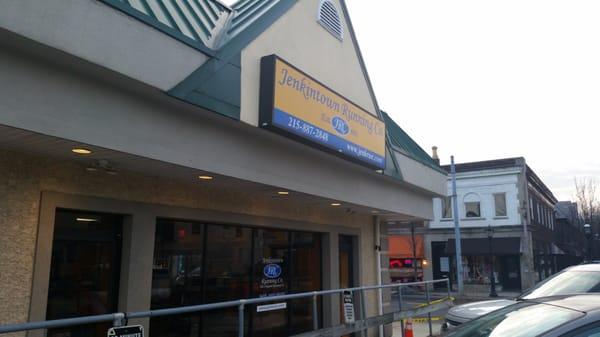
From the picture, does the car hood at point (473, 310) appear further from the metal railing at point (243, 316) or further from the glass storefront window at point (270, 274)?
the glass storefront window at point (270, 274)

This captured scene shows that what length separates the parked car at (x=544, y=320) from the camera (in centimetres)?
326

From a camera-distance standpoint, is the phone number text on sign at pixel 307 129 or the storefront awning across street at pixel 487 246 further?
the storefront awning across street at pixel 487 246

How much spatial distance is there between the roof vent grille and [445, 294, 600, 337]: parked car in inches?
260

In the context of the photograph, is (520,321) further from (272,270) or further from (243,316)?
(272,270)

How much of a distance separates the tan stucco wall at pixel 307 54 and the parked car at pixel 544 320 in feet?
13.1

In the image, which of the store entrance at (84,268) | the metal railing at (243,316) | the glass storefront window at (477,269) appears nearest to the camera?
the metal railing at (243,316)

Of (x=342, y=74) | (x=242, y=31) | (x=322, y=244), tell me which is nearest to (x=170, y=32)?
(x=242, y=31)

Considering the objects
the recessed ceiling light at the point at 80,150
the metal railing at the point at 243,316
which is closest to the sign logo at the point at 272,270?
the metal railing at the point at 243,316

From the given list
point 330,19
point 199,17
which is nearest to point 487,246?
point 330,19

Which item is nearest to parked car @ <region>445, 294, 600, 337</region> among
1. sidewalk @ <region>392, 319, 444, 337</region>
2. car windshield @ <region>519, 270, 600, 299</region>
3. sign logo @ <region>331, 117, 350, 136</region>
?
car windshield @ <region>519, 270, 600, 299</region>

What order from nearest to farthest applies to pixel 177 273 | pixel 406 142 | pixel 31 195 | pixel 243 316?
pixel 31 195 → pixel 243 316 → pixel 177 273 → pixel 406 142

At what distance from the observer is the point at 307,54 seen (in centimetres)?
880

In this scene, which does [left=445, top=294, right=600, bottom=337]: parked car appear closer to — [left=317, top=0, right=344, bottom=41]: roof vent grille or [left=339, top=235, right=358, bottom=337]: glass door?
[left=317, top=0, right=344, bottom=41]: roof vent grille

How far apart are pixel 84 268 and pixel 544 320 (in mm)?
5620
